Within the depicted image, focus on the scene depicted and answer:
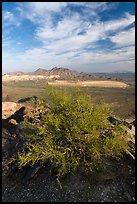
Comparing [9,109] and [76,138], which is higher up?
[9,109]

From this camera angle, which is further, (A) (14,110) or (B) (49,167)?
(A) (14,110)

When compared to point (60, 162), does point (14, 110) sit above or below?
above

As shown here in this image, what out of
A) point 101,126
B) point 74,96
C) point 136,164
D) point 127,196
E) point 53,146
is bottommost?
point 127,196

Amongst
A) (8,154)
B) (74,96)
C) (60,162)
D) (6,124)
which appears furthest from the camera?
(6,124)

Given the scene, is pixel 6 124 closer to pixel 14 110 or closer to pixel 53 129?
pixel 14 110

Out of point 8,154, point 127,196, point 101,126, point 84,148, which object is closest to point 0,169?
point 8,154

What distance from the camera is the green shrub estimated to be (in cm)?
1061

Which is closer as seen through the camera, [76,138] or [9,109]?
[76,138]

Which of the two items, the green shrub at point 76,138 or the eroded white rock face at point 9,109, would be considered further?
the eroded white rock face at point 9,109

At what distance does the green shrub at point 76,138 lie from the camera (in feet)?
34.8

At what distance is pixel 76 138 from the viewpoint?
10938 millimetres

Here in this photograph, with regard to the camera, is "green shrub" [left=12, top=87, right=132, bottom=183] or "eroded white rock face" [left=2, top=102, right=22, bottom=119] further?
"eroded white rock face" [left=2, top=102, right=22, bottom=119]

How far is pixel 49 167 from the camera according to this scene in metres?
11.5

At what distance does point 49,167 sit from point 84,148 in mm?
1705
